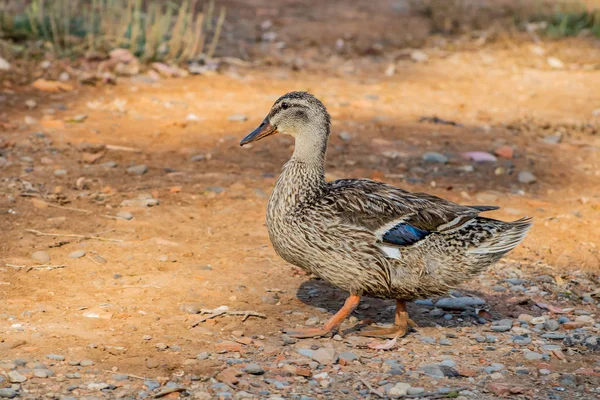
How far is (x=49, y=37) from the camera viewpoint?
1081cm

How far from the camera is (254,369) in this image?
468cm

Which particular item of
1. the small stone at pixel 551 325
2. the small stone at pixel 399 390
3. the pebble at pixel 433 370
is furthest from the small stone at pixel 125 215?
the small stone at pixel 551 325

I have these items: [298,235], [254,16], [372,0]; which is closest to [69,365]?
[298,235]

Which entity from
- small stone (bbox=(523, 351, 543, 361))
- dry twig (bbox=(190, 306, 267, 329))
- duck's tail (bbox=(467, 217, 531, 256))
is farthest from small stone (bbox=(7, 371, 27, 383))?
small stone (bbox=(523, 351, 543, 361))

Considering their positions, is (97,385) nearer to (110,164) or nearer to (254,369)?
(254,369)

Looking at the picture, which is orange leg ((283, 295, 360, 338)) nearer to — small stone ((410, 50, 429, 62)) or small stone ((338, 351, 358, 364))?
small stone ((338, 351, 358, 364))

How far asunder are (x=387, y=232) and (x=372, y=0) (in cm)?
1025

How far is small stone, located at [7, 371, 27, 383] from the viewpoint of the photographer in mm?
4371

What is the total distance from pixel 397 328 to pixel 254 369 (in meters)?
1.07

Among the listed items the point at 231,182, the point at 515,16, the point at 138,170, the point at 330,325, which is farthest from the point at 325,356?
the point at 515,16

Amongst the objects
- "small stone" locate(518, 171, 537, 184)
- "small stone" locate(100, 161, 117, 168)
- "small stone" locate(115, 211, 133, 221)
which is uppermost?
"small stone" locate(518, 171, 537, 184)

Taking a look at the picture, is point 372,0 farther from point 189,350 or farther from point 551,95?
point 189,350

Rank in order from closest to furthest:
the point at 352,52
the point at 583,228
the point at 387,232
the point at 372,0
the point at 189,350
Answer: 1. the point at 189,350
2. the point at 387,232
3. the point at 583,228
4. the point at 352,52
5. the point at 372,0

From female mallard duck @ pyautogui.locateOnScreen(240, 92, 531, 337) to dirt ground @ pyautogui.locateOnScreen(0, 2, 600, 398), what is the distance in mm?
369
